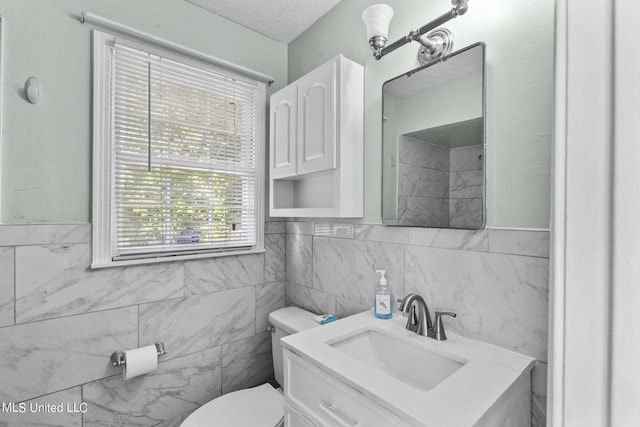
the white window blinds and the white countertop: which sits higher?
the white window blinds

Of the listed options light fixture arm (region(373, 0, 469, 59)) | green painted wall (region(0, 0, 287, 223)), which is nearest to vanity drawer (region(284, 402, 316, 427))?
green painted wall (region(0, 0, 287, 223))

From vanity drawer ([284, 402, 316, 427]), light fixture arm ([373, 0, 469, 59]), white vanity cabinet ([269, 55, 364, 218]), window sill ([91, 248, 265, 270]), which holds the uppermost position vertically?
light fixture arm ([373, 0, 469, 59])

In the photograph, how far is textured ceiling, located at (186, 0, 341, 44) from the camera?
166 cm

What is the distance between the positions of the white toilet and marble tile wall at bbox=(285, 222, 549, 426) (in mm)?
223

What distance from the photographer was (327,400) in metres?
0.95

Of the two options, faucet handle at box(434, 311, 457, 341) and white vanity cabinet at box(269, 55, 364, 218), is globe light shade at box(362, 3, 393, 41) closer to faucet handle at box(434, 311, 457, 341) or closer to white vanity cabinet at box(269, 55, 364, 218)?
white vanity cabinet at box(269, 55, 364, 218)

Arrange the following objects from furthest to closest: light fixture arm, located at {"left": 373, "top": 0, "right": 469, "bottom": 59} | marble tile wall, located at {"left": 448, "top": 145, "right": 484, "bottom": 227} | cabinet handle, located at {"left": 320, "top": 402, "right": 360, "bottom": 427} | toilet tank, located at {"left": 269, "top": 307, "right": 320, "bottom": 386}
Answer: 1. toilet tank, located at {"left": 269, "top": 307, "right": 320, "bottom": 386}
2. marble tile wall, located at {"left": 448, "top": 145, "right": 484, "bottom": 227}
3. light fixture arm, located at {"left": 373, "top": 0, "right": 469, "bottom": 59}
4. cabinet handle, located at {"left": 320, "top": 402, "right": 360, "bottom": 427}

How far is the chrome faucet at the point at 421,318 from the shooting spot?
1.11 meters

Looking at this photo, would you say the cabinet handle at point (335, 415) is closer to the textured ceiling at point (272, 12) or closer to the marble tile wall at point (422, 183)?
the marble tile wall at point (422, 183)

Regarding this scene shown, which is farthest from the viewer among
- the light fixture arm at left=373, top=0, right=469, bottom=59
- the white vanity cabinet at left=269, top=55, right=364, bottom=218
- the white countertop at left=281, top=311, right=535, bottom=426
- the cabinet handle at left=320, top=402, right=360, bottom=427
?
the white vanity cabinet at left=269, top=55, right=364, bottom=218

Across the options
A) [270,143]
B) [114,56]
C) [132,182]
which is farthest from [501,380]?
[114,56]

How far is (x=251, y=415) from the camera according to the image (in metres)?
1.38

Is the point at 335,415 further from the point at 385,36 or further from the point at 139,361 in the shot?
the point at 385,36

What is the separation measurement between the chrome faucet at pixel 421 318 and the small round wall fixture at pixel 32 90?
1663 mm
